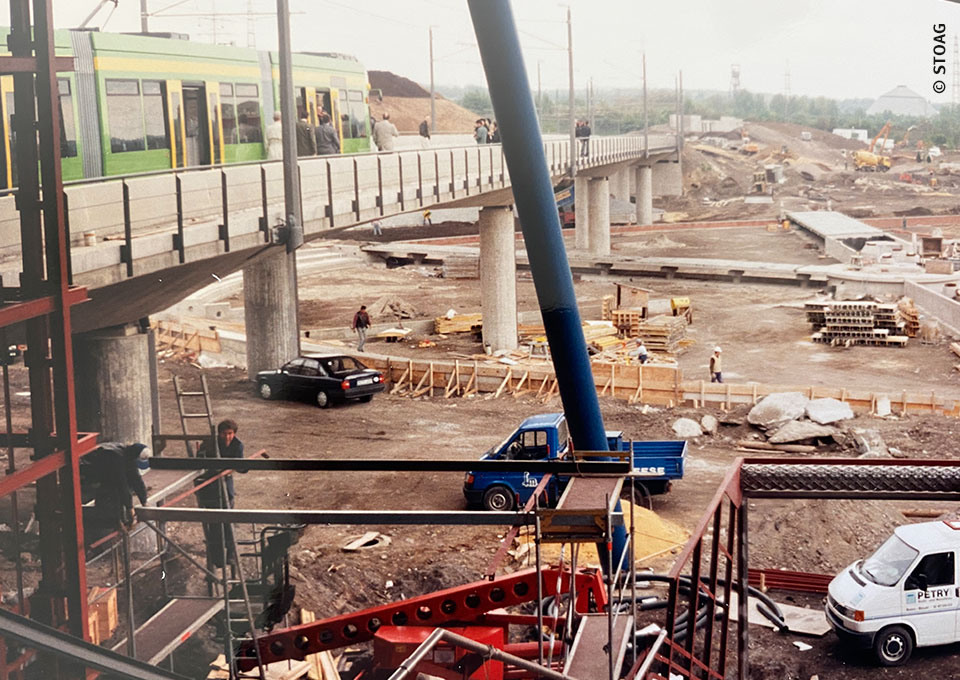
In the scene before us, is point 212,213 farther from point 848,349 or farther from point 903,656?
point 848,349

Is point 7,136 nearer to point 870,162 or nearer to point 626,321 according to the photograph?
point 626,321

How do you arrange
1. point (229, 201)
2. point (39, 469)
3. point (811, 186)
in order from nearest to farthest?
point (39, 469) < point (229, 201) < point (811, 186)

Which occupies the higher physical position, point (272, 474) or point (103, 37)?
point (103, 37)

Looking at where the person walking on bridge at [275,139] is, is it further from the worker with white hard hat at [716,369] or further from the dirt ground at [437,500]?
the worker with white hard hat at [716,369]

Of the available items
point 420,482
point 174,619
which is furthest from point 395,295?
point 174,619

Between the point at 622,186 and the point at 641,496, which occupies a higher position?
the point at 622,186

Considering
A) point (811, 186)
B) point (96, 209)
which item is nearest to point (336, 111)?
point (96, 209)

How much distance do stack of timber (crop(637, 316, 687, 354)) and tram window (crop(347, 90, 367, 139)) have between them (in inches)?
Result: 368

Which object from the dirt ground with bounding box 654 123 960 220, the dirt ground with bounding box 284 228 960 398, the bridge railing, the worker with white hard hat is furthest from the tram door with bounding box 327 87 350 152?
the dirt ground with bounding box 654 123 960 220

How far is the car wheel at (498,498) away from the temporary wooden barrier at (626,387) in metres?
8.20

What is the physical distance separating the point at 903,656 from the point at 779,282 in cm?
3437

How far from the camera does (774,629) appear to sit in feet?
43.4

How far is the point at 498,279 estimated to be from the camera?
113 feet

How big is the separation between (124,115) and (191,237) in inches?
100
